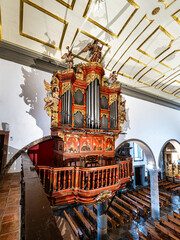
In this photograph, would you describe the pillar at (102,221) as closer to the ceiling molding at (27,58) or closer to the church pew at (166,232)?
the church pew at (166,232)

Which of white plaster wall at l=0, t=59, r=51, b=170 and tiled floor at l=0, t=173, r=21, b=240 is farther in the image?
white plaster wall at l=0, t=59, r=51, b=170

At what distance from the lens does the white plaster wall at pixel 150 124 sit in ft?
27.3

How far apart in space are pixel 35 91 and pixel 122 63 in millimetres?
4928

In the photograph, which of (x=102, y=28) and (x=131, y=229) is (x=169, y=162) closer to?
(x=131, y=229)

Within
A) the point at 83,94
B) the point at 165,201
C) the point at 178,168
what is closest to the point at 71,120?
the point at 83,94

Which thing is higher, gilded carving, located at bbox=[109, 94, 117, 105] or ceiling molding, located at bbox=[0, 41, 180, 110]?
ceiling molding, located at bbox=[0, 41, 180, 110]

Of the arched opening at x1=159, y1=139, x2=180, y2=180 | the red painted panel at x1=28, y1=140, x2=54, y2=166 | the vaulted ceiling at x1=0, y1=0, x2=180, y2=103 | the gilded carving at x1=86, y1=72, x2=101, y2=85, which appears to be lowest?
the arched opening at x1=159, y1=139, x2=180, y2=180

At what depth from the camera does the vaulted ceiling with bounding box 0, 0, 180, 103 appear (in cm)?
459

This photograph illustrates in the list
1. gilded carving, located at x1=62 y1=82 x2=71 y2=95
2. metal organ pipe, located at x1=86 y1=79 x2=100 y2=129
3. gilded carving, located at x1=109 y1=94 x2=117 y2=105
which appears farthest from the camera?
gilded carving, located at x1=109 y1=94 x2=117 y2=105

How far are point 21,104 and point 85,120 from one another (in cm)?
265

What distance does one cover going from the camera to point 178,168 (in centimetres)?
1463

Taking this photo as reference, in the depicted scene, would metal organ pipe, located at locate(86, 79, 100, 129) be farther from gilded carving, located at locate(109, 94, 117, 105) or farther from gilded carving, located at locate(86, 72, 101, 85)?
gilded carving, located at locate(109, 94, 117, 105)

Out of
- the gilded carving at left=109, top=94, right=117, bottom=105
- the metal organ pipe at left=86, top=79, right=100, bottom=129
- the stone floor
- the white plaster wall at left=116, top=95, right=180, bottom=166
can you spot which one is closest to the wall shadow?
the metal organ pipe at left=86, top=79, right=100, bottom=129

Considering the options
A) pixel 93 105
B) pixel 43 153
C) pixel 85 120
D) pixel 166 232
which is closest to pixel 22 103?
pixel 43 153
